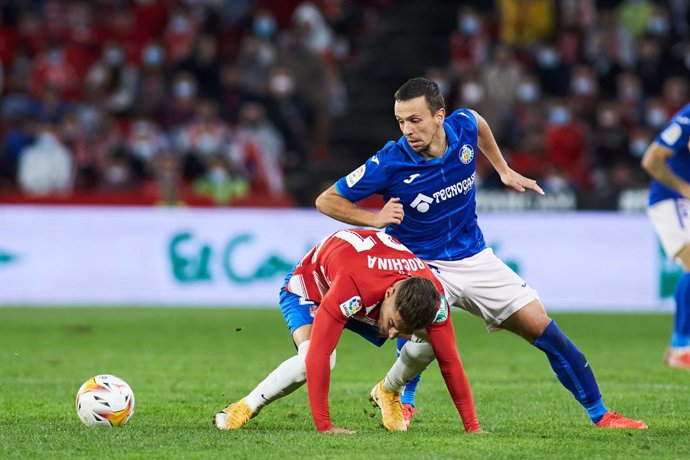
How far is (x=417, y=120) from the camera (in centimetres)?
739

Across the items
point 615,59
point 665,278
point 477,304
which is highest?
point 477,304

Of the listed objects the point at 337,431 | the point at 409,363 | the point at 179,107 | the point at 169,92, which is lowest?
the point at 179,107

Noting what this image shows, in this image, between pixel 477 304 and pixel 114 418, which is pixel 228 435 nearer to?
pixel 114 418

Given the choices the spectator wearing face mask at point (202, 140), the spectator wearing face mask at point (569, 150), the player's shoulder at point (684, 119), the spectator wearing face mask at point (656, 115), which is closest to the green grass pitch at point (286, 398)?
the player's shoulder at point (684, 119)

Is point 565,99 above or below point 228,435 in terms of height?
below

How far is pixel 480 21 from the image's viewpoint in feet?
73.7

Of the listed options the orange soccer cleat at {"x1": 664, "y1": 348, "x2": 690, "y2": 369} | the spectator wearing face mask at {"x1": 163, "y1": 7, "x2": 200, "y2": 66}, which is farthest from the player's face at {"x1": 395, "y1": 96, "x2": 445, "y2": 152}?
the spectator wearing face mask at {"x1": 163, "y1": 7, "x2": 200, "y2": 66}

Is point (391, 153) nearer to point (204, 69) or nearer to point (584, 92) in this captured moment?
point (204, 69)

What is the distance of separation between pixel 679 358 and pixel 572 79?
1120cm

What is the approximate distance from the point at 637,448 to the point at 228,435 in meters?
2.15

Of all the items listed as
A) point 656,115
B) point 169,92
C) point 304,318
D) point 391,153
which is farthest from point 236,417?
point 656,115

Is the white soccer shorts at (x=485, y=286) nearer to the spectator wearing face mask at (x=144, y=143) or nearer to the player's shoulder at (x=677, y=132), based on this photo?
the player's shoulder at (x=677, y=132)

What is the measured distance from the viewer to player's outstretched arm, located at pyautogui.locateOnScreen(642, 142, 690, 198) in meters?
10.7

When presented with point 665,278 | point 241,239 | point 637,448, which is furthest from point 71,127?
point 637,448
